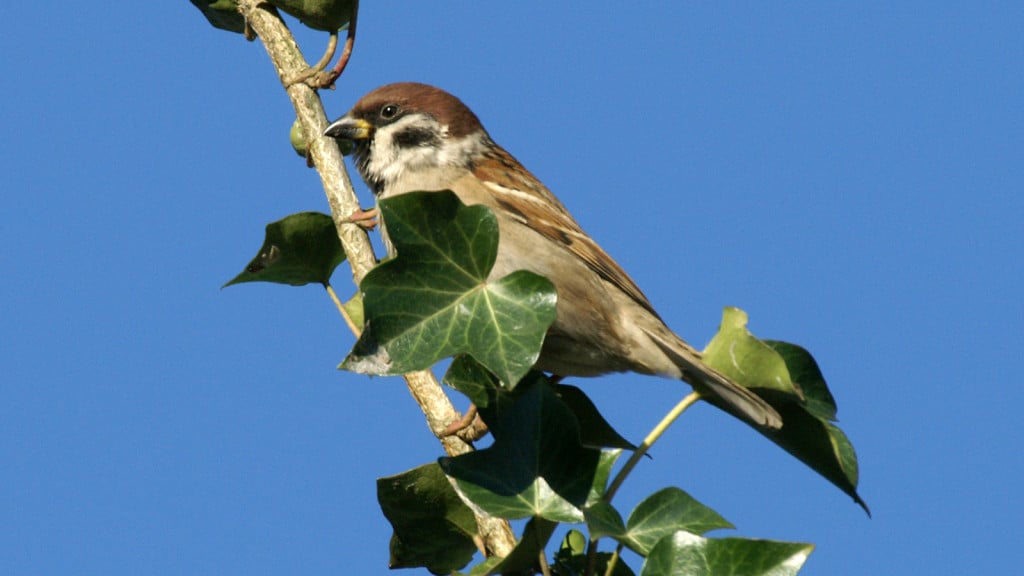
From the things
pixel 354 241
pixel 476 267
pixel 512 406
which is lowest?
pixel 512 406

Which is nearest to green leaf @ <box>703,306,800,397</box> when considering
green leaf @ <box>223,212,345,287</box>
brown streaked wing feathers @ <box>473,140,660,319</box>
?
green leaf @ <box>223,212,345,287</box>

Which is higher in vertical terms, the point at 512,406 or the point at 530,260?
the point at 530,260

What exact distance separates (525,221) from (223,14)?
1.17 metres

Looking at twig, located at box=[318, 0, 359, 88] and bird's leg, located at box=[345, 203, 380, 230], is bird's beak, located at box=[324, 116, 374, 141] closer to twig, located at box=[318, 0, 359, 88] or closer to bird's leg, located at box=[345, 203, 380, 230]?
twig, located at box=[318, 0, 359, 88]

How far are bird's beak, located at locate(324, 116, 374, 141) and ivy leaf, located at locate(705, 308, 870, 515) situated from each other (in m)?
1.59

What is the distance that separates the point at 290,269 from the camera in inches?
110

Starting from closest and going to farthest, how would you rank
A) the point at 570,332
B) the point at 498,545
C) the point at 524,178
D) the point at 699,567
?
1. the point at 699,567
2. the point at 498,545
3. the point at 570,332
4. the point at 524,178

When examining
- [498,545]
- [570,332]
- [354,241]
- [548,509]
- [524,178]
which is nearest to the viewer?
[548,509]

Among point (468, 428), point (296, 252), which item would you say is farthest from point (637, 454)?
point (296, 252)

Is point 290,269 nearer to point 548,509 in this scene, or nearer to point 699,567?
point 548,509

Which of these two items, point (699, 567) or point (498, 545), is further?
point (498, 545)

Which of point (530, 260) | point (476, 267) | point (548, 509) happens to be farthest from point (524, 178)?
point (548, 509)

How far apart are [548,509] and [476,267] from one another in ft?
1.69

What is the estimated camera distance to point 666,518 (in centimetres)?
209
